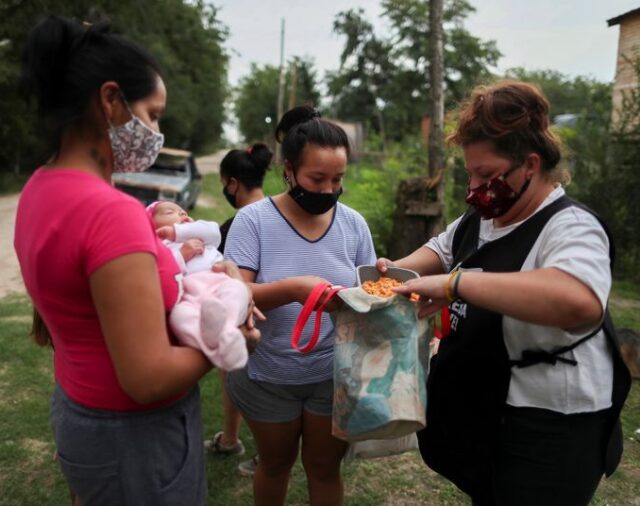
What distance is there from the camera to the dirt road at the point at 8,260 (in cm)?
777

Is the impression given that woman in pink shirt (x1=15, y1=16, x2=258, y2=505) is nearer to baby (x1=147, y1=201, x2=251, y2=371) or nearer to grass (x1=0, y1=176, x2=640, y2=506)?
baby (x1=147, y1=201, x2=251, y2=371)

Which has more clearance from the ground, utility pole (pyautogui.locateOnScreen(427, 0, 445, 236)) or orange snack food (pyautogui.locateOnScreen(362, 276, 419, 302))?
utility pole (pyautogui.locateOnScreen(427, 0, 445, 236))

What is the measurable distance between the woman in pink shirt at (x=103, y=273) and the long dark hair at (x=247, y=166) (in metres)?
2.08

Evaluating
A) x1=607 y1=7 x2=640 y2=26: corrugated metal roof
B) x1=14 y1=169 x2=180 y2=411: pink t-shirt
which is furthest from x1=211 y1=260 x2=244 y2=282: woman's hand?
x1=607 y1=7 x2=640 y2=26: corrugated metal roof

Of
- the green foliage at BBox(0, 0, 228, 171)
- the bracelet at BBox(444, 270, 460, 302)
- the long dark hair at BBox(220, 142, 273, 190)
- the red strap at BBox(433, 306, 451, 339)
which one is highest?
the green foliage at BBox(0, 0, 228, 171)

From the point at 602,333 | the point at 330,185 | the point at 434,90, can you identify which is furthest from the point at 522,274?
the point at 434,90

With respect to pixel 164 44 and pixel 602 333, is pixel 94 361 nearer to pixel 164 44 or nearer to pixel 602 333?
pixel 602 333

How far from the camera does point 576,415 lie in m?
1.71

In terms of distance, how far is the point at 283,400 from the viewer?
7.65 ft

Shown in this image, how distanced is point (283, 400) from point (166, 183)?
11.5 meters

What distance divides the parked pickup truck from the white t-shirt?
1048 centimetres

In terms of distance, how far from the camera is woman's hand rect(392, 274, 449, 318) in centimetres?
169

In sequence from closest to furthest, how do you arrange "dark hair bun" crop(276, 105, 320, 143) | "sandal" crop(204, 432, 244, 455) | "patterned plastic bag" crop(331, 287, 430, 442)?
"patterned plastic bag" crop(331, 287, 430, 442) < "dark hair bun" crop(276, 105, 320, 143) < "sandal" crop(204, 432, 244, 455)

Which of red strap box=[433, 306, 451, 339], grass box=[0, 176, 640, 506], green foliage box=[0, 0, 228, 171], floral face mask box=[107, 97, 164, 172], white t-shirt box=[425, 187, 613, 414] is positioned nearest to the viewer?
floral face mask box=[107, 97, 164, 172]
